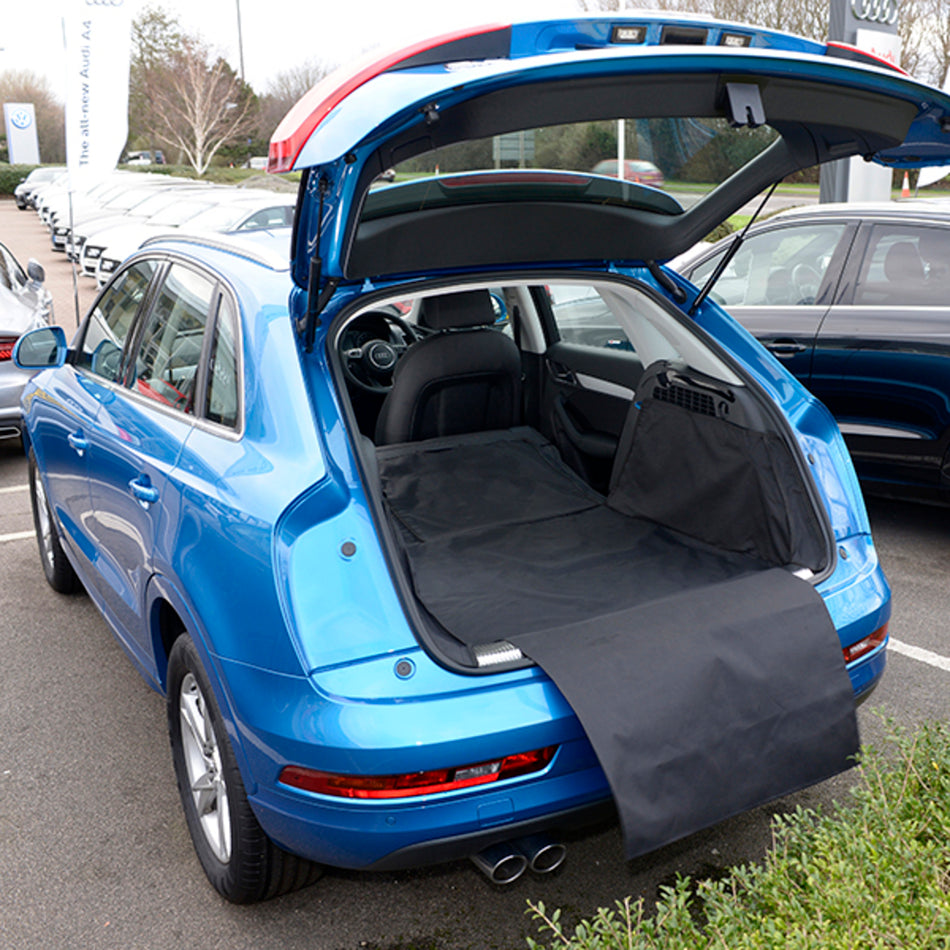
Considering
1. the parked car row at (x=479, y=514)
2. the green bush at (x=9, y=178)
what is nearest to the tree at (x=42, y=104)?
the green bush at (x=9, y=178)

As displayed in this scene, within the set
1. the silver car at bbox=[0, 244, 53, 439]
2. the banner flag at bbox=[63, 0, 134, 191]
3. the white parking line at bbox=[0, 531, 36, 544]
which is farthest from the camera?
the banner flag at bbox=[63, 0, 134, 191]

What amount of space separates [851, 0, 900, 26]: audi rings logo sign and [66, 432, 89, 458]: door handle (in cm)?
947

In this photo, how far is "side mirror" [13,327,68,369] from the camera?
4.08 m

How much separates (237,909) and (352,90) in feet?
6.74

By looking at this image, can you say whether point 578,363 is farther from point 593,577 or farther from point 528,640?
point 528,640

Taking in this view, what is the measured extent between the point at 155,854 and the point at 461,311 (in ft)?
A: 6.79

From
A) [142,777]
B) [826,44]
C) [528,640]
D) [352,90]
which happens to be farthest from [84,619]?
[826,44]

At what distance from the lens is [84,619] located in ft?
14.8

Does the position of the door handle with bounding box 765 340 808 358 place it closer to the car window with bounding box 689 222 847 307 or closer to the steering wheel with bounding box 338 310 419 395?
the car window with bounding box 689 222 847 307

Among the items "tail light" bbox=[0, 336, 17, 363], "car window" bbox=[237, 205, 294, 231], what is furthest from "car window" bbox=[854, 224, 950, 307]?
"car window" bbox=[237, 205, 294, 231]

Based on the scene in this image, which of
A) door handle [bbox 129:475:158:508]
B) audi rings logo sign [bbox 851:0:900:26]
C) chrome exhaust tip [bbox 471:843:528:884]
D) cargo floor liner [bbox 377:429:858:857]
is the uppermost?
audi rings logo sign [bbox 851:0:900:26]

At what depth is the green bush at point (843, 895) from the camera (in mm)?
1840

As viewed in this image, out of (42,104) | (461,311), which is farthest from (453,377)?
(42,104)

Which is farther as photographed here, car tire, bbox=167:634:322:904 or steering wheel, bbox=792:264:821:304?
steering wheel, bbox=792:264:821:304
